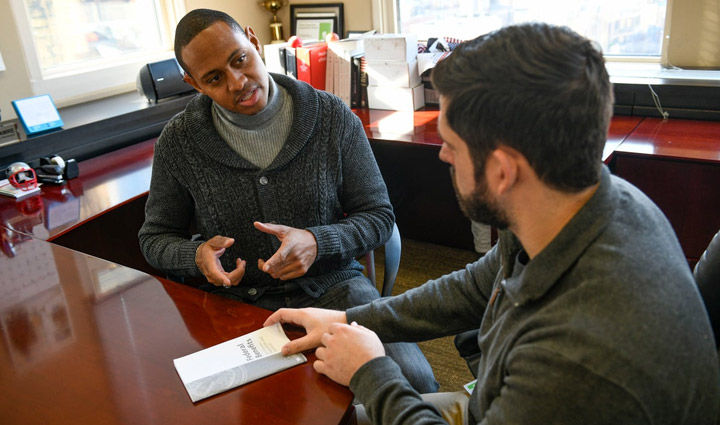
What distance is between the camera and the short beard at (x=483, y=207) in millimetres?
835

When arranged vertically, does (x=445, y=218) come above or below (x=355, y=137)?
below

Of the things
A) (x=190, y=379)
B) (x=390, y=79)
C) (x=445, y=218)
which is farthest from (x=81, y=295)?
(x=445, y=218)

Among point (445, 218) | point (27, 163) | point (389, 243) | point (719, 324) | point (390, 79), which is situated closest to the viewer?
point (719, 324)

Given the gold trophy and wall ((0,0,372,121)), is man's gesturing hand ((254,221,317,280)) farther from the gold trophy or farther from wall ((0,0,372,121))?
the gold trophy

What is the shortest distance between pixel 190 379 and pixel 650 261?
746 mm

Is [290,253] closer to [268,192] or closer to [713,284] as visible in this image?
[268,192]

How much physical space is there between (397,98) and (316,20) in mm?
940

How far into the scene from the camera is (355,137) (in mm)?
1601

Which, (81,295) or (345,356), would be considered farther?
(81,295)

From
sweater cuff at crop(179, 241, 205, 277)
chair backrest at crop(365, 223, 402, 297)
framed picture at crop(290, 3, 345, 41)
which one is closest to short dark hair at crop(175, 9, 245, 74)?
sweater cuff at crop(179, 241, 205, 277)

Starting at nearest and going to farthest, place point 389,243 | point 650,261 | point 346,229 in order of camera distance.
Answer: point 650,261
point 346,229
point 389,243

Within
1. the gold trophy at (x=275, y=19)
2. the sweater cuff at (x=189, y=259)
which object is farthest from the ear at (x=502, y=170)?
the gold trophy at (x=275, y=19)

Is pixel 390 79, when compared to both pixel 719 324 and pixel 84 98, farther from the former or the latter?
pixel 719 324

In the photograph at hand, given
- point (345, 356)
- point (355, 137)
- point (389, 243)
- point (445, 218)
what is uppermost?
point (355, 137)
